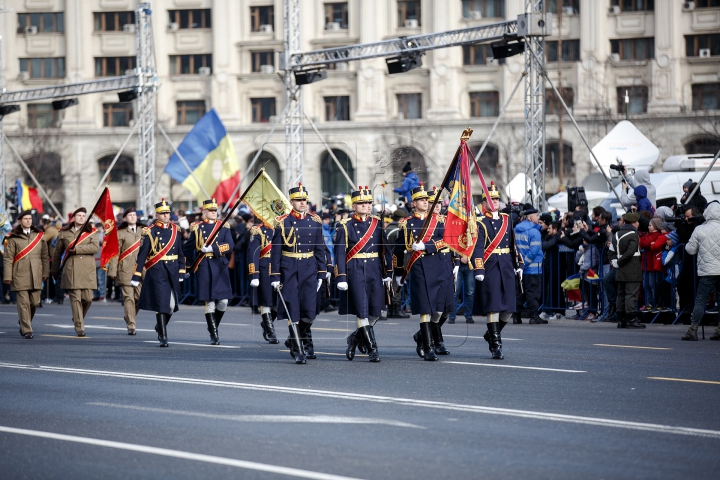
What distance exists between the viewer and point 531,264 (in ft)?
68.4

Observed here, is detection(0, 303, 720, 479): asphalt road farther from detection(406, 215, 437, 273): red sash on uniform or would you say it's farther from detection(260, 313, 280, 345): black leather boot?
detection(406, 215, 437, 273): red sash on uniform

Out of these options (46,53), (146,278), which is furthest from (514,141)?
(146,278)

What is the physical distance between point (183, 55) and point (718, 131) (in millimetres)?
27559

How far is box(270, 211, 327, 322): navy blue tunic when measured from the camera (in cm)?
1438

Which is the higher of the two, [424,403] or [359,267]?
[359,267]

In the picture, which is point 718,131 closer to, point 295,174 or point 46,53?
point 295,174

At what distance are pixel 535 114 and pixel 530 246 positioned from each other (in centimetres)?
505

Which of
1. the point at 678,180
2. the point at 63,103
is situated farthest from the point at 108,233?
the point at 63,103

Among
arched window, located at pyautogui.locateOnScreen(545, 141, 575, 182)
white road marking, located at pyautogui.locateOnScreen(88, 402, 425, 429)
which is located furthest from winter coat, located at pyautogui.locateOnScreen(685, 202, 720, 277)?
arched window, located at pyautogui.locateOnScreen(545, 141, 575, 182)

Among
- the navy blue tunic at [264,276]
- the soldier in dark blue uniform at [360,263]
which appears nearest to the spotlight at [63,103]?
the navy blue tunic at [264,276]

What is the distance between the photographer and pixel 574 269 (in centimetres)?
2162

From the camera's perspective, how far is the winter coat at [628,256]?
18984 mm

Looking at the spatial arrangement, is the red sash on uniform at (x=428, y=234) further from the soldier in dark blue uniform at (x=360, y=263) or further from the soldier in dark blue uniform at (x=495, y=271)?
the soldier in dark blue uniform at (x=495, y=271)

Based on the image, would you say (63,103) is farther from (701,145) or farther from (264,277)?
(701,145)
